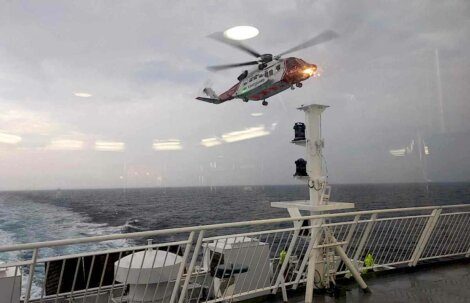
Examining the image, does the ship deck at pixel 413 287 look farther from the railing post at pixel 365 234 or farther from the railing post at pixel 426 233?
the railing post at pixel 365 234

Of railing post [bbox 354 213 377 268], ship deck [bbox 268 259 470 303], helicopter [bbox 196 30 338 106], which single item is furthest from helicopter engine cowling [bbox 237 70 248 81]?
railing post [bbox 354 213 377 268]

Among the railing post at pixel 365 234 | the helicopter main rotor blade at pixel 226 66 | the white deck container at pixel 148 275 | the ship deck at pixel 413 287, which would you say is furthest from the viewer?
the helicopter main rotor blade at pixel 226 66

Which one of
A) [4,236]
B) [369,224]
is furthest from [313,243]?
[4,236]

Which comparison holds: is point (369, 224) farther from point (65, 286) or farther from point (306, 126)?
point (65, 286)

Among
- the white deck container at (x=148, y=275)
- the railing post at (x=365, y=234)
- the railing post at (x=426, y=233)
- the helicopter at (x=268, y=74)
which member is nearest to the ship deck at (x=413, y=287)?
the railing post at (x=426, y=233)

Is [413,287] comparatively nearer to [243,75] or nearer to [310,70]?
[310,70]

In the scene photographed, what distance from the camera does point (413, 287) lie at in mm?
4320

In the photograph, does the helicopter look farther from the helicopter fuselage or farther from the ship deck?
the ship deck

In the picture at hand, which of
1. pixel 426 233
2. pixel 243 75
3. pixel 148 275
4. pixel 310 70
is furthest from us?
pixel 243 75

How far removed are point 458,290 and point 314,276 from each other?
1.71m

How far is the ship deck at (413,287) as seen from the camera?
12.8 feet

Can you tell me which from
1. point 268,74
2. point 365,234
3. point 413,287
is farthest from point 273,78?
point 413,287

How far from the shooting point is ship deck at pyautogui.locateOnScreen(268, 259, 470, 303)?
3916 mm

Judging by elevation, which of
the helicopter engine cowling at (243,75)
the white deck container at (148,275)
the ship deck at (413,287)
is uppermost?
the helicopter engine cowling at (243,75)
